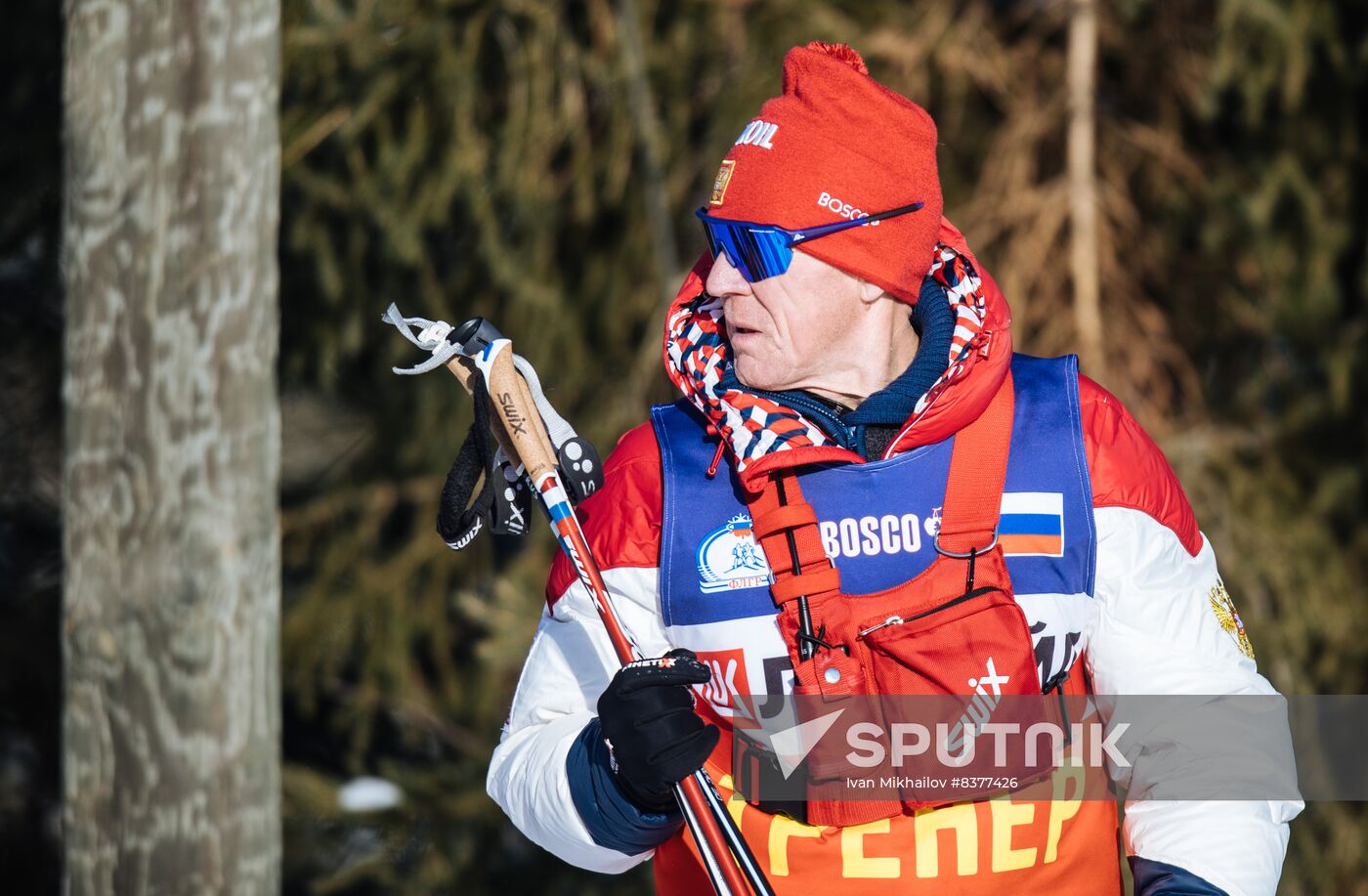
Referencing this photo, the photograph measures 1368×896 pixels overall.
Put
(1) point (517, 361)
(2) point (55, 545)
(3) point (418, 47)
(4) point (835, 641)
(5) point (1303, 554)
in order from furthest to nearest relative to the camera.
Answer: (2) point (55, 545) < (5) point (1303, 554) < (3) point (418, 47) < (1) point (517, 361) < (4) point (835, 641)

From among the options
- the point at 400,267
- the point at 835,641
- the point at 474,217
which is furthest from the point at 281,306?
the point at 835,641

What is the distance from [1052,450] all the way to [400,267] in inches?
115

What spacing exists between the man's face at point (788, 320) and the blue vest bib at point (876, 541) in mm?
149

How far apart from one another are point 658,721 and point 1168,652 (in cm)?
64

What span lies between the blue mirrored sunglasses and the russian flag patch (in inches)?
16.7

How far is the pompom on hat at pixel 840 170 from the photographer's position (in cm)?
184

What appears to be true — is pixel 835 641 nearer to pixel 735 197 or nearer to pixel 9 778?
pixel 735 197

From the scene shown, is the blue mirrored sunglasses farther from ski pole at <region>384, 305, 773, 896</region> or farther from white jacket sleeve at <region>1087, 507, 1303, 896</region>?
white jacket sleeve at <region>1087, 507, 1303, 896</region>

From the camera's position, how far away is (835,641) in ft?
5.54

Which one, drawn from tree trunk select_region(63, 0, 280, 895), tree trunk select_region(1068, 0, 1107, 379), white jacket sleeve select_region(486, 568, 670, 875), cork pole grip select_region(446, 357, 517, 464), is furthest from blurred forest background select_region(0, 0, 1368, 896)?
cork pole grip select_region(446, 357, 517, 464)

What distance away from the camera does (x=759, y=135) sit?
1.89 m

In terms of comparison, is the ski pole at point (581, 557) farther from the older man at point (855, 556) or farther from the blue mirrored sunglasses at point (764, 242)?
the blue mirrored sunglasses at point (764, 242)

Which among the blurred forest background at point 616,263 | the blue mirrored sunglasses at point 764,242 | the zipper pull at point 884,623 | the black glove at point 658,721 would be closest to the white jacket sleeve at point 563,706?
the black glove at point 658,721

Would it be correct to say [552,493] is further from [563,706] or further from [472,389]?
[563,706]
